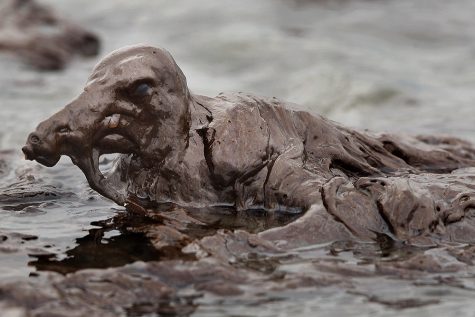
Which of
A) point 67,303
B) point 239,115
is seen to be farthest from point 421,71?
point 67,303

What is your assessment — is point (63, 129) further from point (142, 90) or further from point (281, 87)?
point (281, 87)

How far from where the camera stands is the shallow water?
341cm

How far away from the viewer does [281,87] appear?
30.7 feet

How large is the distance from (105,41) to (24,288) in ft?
29.7

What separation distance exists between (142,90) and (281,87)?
5409 millimetres

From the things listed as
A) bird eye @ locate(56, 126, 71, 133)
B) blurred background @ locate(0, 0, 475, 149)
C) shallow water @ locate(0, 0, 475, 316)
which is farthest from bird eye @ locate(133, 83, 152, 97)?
blurred background @ locate(0, 0, 475, 149)

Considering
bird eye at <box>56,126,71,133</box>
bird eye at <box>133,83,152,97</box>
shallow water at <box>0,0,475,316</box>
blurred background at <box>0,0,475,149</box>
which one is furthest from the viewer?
blurred background at <box>0,0,475,149</box>

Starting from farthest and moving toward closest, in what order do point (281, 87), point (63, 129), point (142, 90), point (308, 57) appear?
1. point (308, 57)
2. point (281, 87)
3. point (142, 90)
4. point (63, 129)

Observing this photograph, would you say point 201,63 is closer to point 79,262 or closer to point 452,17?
point 452,17

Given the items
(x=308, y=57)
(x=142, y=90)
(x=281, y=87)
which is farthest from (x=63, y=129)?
(x=308, y=57)

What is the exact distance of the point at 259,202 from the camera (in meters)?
4.14

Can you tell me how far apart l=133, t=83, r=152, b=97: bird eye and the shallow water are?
0.53 metres

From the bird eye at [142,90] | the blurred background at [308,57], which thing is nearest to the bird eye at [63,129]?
the bird eye at [142,90]

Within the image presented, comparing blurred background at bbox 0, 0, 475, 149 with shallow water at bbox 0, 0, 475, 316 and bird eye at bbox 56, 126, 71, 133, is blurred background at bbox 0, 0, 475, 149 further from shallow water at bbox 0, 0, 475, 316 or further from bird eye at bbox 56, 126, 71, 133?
bird eye at bbox 56, 126, 71, 133
